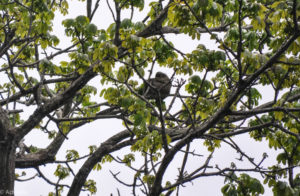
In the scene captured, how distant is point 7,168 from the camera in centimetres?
579

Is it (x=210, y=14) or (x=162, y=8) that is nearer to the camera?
(x=210, y=14)

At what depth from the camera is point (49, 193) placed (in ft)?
28.2

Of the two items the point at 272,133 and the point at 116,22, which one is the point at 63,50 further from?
the point at 272,133

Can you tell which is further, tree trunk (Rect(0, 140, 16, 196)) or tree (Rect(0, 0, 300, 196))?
tree trunk (Rect(0, 140, 16, 196))

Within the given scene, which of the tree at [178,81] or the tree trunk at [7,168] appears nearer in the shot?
the tree at [178,81]

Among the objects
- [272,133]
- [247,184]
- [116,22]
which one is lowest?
[247,184]

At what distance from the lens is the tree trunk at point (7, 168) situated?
566 centimetres

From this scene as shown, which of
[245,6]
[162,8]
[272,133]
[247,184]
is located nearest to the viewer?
[245,6]

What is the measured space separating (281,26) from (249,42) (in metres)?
0.76

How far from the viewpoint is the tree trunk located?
5.66m

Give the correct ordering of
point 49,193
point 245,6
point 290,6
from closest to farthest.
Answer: point 290,6
point 245,6
point 49,193

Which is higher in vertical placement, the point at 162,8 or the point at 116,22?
the point at 162,8

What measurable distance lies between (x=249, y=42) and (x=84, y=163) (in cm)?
402

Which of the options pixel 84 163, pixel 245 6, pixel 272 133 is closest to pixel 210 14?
pixel 245 6
